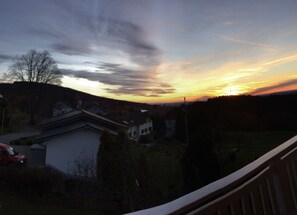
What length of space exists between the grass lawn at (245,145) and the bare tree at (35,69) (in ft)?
103

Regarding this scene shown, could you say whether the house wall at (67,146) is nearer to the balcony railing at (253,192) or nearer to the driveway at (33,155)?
the driveway at (33,155)

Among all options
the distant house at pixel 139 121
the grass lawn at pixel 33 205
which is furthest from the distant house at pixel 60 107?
the grass lawn at pixel 33 205

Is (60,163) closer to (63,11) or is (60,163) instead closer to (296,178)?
(63,11)

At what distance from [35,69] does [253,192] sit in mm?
44871

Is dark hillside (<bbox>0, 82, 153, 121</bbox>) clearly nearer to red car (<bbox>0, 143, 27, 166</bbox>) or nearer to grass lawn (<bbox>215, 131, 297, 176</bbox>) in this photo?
red car (<bbox>0, 143, 27, 166</bbox>)

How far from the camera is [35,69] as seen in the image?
43406 millimetres

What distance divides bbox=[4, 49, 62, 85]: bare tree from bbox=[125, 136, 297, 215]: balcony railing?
42.0 metres

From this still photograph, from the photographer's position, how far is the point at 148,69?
676 inches

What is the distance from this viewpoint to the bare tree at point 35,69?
41.2 meters

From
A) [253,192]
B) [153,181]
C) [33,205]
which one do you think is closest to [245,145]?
[153,181]

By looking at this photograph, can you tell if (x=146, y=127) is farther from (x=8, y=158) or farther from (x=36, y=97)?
(x=8, y=158)

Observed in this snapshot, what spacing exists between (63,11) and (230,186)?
11058 millimetres

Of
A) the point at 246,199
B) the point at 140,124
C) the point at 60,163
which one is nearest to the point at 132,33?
the point at 60,163

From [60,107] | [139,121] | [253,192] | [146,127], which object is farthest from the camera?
[60,107]
